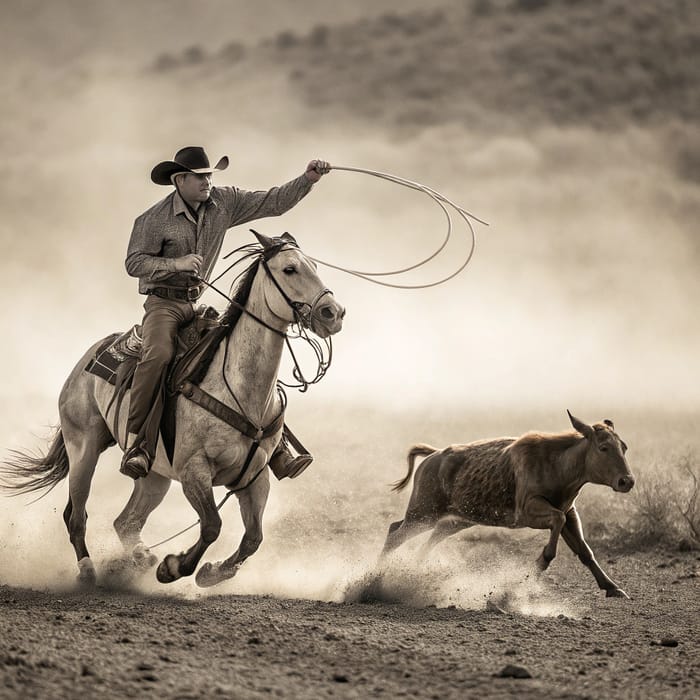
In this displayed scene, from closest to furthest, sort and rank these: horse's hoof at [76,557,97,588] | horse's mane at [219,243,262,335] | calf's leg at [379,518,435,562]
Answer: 1. horse's mane at [219,243,262,335]
2. horse's hoof at [76,557,97,588]
3. calf's leg at [379,518,435,562]

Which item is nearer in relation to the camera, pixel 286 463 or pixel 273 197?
pixel 286 463

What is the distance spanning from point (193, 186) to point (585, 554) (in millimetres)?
4188

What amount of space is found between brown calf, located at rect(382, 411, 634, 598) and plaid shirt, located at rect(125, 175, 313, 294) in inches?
121

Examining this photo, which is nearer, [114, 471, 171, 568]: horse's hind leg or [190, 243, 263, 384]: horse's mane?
[190, 243, 263, 384]: horse's mane

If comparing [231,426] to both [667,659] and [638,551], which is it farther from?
[638,551]

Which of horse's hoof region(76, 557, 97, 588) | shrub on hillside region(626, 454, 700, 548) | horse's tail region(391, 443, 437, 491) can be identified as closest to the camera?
horse's hoof region(76, 557, 97, 588)

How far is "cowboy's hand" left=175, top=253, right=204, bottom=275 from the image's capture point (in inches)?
288

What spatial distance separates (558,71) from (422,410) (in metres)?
102

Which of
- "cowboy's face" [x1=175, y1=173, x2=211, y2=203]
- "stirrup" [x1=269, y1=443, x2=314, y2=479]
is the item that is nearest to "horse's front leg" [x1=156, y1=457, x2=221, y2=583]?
"stirrup" [x1=269, y1=443, x2=314, y2=479]

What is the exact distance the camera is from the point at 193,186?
7.42 metres

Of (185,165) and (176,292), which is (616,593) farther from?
(185,165)

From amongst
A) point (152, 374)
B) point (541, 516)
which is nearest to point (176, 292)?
point (152, 374)

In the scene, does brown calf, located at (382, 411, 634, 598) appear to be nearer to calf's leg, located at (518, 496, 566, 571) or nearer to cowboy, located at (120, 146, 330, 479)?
calf's leg, located at (518, 496, 566, 571)

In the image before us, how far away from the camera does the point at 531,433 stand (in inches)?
370
